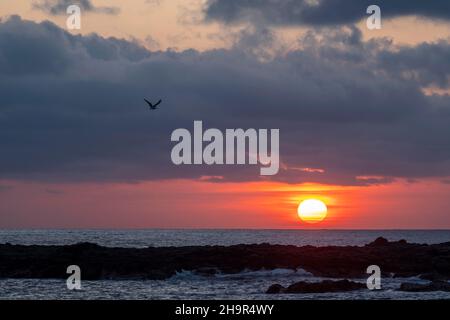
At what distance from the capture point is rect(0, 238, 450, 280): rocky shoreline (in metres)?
65.5

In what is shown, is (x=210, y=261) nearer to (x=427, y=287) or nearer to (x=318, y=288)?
(x=318, y=288)

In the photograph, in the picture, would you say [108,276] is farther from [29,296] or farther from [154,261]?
[29,296]

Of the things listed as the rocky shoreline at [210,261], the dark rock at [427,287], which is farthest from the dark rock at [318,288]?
the rocky shoreline at [210,261]

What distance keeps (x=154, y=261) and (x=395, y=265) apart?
24210mm

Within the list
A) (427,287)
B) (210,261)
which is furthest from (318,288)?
(210,261)

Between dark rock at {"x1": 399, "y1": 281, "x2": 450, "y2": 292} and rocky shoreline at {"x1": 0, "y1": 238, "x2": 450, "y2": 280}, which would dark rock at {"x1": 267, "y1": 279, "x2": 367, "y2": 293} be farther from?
rocky shoreline at {"x1": 0, "y1": 238, "x2": 450, "y2": 280}

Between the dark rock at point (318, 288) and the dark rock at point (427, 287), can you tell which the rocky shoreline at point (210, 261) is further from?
the dark rock at point (318, 288)

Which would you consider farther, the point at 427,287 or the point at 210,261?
the point at 210,261

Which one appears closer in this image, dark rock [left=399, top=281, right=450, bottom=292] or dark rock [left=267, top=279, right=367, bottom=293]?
dark rock [left=399, top=281, right=450, bottom=292]

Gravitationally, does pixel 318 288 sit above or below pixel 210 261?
below

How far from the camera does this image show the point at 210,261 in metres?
70.4

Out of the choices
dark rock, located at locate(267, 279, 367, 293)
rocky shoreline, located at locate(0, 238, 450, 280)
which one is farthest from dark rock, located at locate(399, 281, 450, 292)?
rocky shoreline, located at locate(0, 238, 450, 280)
